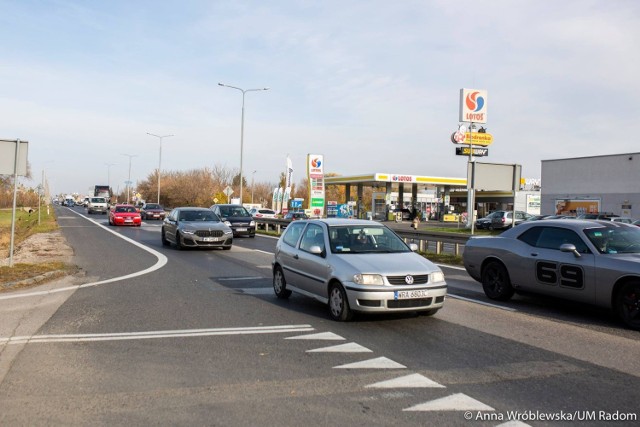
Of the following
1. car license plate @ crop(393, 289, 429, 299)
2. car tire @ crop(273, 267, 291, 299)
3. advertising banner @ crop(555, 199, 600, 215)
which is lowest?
car tire @ crop(273, 267, 291, 299)

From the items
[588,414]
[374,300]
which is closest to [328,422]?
[588,414]

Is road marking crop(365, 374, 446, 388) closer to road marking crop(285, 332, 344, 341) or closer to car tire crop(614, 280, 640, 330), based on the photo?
road marking crop(285, 332, 344, 341)

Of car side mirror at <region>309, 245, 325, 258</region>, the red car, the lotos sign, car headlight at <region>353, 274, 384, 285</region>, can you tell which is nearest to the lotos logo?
the lotos sign

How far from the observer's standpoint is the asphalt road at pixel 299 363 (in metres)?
4.42

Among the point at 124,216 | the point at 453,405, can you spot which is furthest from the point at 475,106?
the point at 453,405

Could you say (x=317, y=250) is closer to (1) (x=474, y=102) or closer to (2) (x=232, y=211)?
(2) (x=232, y=211)

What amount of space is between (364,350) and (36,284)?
8.16 metres

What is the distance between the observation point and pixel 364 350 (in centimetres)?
629

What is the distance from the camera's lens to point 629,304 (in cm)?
753

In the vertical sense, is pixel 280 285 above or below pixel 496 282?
below

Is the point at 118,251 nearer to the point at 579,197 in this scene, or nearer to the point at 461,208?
the point at 579,197

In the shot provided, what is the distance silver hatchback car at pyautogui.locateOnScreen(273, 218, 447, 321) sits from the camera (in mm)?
7406

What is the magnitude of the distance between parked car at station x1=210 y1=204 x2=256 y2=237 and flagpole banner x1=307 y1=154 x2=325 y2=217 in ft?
14.3

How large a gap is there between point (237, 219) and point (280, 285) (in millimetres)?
17387
